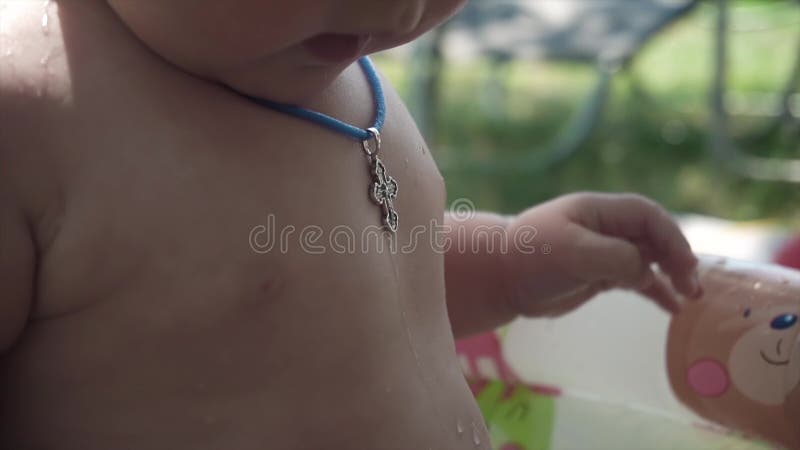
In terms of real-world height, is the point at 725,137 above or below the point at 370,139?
below

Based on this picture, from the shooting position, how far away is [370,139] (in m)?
0.64

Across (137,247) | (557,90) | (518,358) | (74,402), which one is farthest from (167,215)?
(557,90)

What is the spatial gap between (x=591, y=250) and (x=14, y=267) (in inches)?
20.2

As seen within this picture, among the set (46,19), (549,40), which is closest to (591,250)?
(46,19)

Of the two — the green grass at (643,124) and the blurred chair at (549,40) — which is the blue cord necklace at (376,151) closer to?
the green grass at (643,124)

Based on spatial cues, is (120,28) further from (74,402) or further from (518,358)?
(518,358)

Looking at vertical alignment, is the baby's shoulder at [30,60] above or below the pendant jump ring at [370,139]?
above

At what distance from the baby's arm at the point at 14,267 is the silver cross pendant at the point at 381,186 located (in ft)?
0.71

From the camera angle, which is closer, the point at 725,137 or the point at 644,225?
the point at 644,225

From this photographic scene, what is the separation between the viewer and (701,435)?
40.4 inches

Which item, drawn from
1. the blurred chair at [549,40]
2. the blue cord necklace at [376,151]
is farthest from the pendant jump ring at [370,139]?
the blurred chair at [549,40]

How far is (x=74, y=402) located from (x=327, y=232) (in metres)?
0.18

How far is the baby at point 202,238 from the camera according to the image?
0.52 m

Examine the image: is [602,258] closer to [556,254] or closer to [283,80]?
[556,254]
